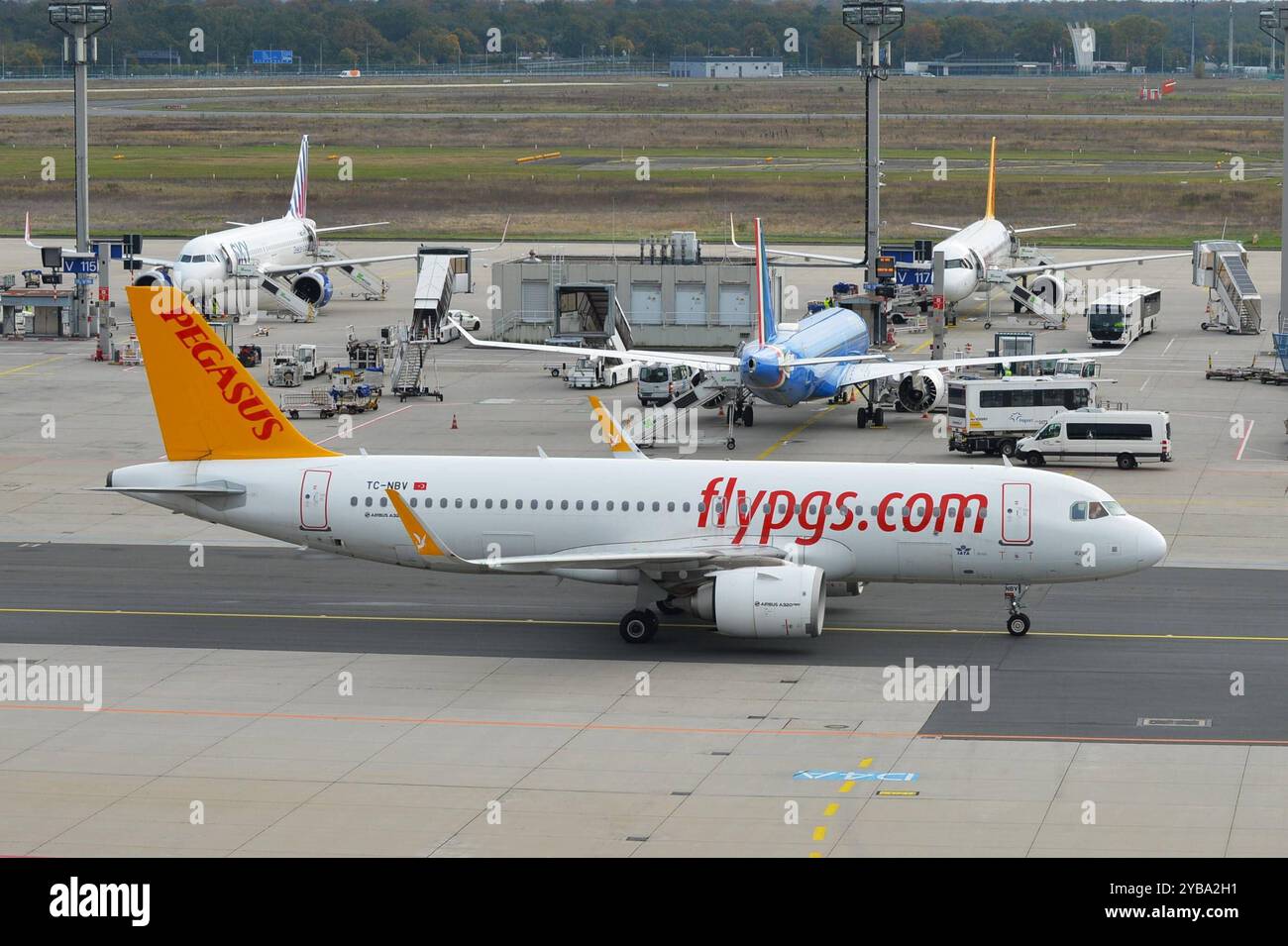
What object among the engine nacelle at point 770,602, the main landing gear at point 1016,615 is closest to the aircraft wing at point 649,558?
the engine nacelle at point 770,602

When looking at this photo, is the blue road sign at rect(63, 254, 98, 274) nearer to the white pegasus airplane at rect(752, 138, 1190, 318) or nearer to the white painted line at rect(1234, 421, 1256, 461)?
the white pegasus airplane at rect(752, 138, 1190, 318)

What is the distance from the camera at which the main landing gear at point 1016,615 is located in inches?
1751

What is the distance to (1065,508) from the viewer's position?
142 feet

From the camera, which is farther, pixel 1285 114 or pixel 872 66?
pixel 872 66

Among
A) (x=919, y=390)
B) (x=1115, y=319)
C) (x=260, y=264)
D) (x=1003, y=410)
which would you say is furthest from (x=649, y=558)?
(x=260, y=264)

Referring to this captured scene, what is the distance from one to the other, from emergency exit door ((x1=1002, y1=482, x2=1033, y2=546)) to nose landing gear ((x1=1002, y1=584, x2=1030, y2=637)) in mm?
1856

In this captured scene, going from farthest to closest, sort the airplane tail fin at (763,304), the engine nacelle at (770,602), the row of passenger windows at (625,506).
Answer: the airplane tail fin at (763,304), the row of passenger windows at (625,506), the engine nacelle at (770,602)

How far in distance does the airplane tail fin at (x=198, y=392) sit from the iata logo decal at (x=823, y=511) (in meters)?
10.6

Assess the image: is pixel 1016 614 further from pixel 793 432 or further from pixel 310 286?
pixel 310 286

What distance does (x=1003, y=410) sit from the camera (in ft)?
228

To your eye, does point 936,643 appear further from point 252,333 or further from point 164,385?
point 252,333

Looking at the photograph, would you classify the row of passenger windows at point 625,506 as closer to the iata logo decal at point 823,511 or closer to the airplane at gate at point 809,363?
the iata logo decal at point 823,511

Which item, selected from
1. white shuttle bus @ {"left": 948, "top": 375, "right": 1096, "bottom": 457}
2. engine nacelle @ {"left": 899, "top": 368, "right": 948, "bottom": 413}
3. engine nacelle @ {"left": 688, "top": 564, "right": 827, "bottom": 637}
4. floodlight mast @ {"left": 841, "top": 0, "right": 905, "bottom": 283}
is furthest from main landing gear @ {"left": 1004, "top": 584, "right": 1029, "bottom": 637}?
floodlight mast @ {"left": 841, "top": 0, "right": 905, "bottom": 283}

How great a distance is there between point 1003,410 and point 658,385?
15856 mm
